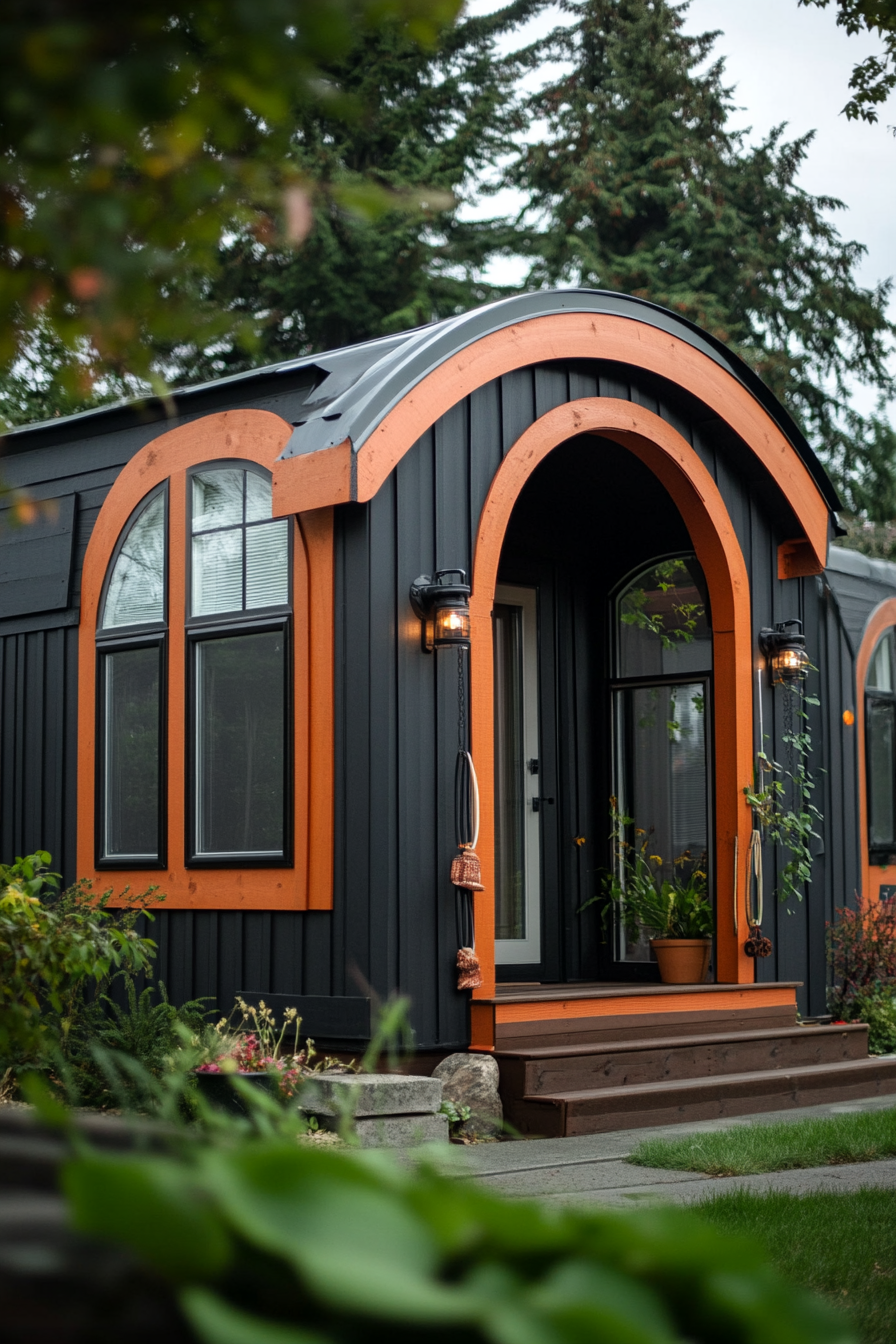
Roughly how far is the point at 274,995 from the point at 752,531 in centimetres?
421

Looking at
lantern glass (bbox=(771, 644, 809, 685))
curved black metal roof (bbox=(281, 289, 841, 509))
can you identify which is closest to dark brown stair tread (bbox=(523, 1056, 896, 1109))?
lantern glass (bbox=(771, 644, 809, 685))

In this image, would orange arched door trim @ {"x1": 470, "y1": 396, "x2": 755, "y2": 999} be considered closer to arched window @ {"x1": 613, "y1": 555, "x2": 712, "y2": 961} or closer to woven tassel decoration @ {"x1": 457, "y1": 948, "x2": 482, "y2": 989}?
arched window @ {"x1": 613, "y1": 555, "x2": 712, "y2": 961}

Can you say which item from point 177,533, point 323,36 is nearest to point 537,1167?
point 177,533

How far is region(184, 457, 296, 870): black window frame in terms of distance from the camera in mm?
7293

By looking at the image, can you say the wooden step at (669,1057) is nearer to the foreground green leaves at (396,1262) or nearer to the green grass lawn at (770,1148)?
the green grass lawn at (770,1148)

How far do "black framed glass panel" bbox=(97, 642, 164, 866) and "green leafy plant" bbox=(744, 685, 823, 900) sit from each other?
11.4ft

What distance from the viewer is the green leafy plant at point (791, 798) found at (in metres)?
8.93

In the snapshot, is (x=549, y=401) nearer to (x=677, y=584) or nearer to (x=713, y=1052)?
(x=677, y=584)

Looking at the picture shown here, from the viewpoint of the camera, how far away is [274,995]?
730 cm

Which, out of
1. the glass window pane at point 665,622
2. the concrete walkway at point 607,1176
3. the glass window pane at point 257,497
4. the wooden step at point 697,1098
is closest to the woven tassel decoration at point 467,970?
the wooden step at point 697,1098

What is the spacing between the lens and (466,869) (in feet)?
23.3

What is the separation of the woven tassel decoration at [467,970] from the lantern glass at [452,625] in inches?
58.6

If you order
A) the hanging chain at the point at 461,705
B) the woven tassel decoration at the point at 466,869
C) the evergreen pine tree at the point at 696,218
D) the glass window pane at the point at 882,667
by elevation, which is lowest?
the woven tassel decoration at the point at 466,869

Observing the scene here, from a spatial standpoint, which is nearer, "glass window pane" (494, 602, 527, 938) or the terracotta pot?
the terracotta pot
